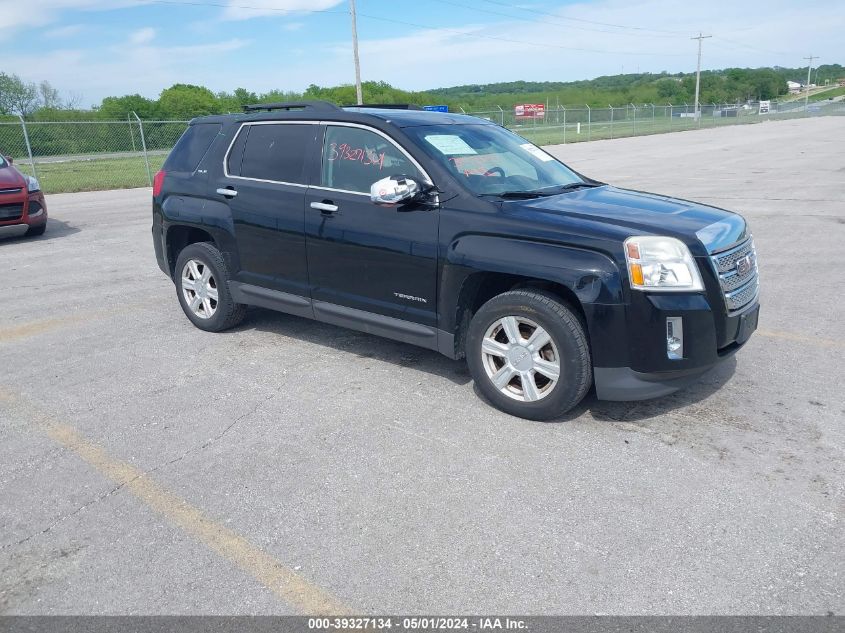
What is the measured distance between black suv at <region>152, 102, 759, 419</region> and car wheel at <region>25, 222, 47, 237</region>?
6.61 m

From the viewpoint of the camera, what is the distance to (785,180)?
53.6 ft

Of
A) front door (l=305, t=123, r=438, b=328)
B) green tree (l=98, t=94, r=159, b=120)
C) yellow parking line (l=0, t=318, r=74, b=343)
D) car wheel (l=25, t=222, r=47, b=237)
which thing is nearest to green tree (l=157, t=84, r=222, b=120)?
green tree (l=98, t=94, r=159, b=120)

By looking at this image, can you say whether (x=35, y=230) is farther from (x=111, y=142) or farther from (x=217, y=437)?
(x=111, y=142)

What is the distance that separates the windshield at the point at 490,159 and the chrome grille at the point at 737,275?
1349 millimetres

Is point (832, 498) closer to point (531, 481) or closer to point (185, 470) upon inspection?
point (531, 481)

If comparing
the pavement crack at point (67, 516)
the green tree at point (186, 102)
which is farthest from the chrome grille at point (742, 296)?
the green tree at point (186, 102)

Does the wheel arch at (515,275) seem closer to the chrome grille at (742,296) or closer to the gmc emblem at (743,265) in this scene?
the chrome grille at (742,296)

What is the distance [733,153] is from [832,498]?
24.4 m

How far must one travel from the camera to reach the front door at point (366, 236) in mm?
4648

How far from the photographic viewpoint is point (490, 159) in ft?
16.6

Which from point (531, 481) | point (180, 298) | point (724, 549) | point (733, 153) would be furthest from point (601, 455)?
point (733, 153)

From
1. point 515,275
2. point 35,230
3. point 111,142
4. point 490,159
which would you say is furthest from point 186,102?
point 515,275

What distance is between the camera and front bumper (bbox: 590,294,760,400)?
153 inches

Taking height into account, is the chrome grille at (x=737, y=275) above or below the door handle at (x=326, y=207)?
below
